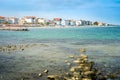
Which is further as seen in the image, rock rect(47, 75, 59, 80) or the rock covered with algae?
rock rect(47, 75, 59, 80)

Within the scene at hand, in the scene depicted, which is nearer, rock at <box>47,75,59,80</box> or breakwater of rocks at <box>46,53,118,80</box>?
breakwater of rocks at <box>46,53,118,80</box>

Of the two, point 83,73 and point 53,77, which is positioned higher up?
point 83,73

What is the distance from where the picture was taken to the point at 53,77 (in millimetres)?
23391

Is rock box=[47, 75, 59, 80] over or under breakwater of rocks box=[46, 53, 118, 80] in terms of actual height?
under

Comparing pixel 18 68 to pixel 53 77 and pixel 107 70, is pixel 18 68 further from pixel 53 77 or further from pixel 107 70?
pixel 107 70

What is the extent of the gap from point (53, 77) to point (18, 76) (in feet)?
12.8

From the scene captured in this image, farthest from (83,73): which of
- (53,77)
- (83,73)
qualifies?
(53,77)

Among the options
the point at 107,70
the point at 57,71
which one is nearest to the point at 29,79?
the point at 57,71

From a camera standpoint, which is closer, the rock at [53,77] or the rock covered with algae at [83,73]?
the rock covered with algae at [83,73]

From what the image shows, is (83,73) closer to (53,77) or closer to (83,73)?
(83,73)

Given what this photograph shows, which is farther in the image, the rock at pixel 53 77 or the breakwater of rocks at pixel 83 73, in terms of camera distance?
the rock at pixel 53 77

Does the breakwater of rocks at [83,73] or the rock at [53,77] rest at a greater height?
the breakwater of rocks at [83,73]

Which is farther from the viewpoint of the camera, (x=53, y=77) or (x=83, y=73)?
(x=53, y=77)

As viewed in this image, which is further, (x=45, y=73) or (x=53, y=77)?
(x=45, y=73)
